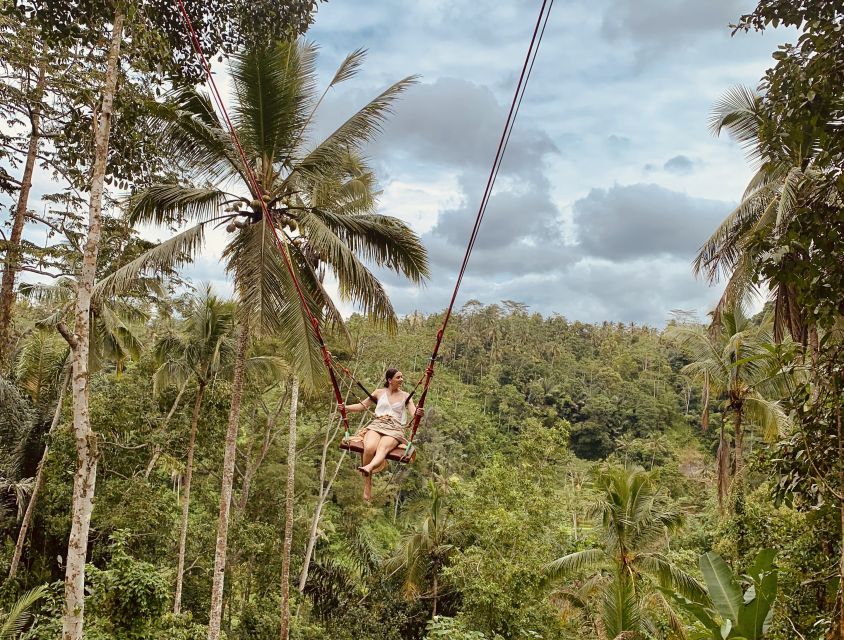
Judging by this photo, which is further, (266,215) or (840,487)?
(266,215)

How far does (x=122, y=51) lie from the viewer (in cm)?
662

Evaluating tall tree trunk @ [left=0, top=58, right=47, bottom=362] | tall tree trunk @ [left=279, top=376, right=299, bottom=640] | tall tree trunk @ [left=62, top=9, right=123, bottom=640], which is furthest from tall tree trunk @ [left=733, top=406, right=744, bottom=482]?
tall tree trunk @ [left=0, top=58, right=47, bottom=362]

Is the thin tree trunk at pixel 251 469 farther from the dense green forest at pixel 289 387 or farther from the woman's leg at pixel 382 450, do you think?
the woman's leg at pixel 382 450

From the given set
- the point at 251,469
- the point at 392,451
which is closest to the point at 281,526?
the point at 251,469

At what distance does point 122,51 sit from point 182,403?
9.54 metres

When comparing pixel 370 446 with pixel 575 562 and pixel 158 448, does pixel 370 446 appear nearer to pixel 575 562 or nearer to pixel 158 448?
pixel 575 562

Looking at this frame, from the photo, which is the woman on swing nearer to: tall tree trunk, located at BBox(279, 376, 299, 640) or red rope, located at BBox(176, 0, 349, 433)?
red rope, located at BBox(176, 0, 349, 433)

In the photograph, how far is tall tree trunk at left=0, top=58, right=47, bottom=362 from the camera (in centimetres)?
713

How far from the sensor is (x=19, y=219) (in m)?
7.60

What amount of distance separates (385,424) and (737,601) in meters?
3.22

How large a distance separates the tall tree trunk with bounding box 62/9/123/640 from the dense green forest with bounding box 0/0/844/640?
2cm

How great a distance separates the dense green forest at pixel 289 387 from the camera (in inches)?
175

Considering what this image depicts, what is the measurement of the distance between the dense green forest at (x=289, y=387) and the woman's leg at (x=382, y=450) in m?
1.16

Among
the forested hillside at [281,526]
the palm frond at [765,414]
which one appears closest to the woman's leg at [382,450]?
the forested hillside at [281,526]
